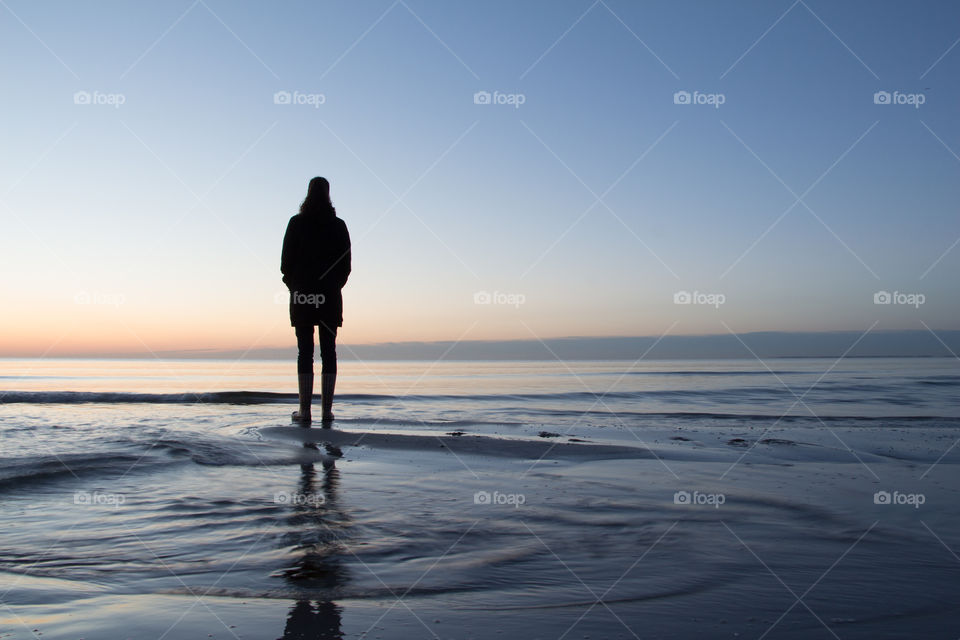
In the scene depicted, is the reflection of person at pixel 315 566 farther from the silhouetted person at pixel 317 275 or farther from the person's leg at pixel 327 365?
the silhouetted person at pixel 317 275

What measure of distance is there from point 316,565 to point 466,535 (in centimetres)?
74

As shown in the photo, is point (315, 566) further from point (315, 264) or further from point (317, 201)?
point (317, 201)

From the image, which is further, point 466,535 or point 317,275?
point 317,275

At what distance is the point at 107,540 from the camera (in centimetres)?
291

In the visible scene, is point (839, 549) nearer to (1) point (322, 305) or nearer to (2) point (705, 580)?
(2) point (705, 580)

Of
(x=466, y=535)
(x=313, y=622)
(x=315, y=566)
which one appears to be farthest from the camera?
(x=466, y=535)

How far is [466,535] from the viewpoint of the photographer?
121 inches

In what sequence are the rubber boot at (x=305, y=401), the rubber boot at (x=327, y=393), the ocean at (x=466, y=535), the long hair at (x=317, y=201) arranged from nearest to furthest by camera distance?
the ocean at (x=466, y=535) → the rubber boot at (x=305, y=401) → the rubber boot at (x=327, y=393) → the long hair at (x=317, y=201)

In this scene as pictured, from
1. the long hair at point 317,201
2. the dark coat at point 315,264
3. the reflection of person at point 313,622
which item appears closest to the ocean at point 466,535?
the reflection of person at point 313,622

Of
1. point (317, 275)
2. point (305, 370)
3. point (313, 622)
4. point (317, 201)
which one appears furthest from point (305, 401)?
point (313, 622)

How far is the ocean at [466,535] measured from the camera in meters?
2.10

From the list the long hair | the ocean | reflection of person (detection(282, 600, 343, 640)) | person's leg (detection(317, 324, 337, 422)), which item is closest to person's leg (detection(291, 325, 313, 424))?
person's leg (detection(317, 324, 337, 422))

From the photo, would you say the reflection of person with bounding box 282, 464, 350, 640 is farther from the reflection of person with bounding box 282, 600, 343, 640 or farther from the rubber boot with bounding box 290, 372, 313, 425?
the rubber boot with bounding box 290, 372, 313, 425

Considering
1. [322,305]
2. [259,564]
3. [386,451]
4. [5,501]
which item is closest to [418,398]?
[322,305]
